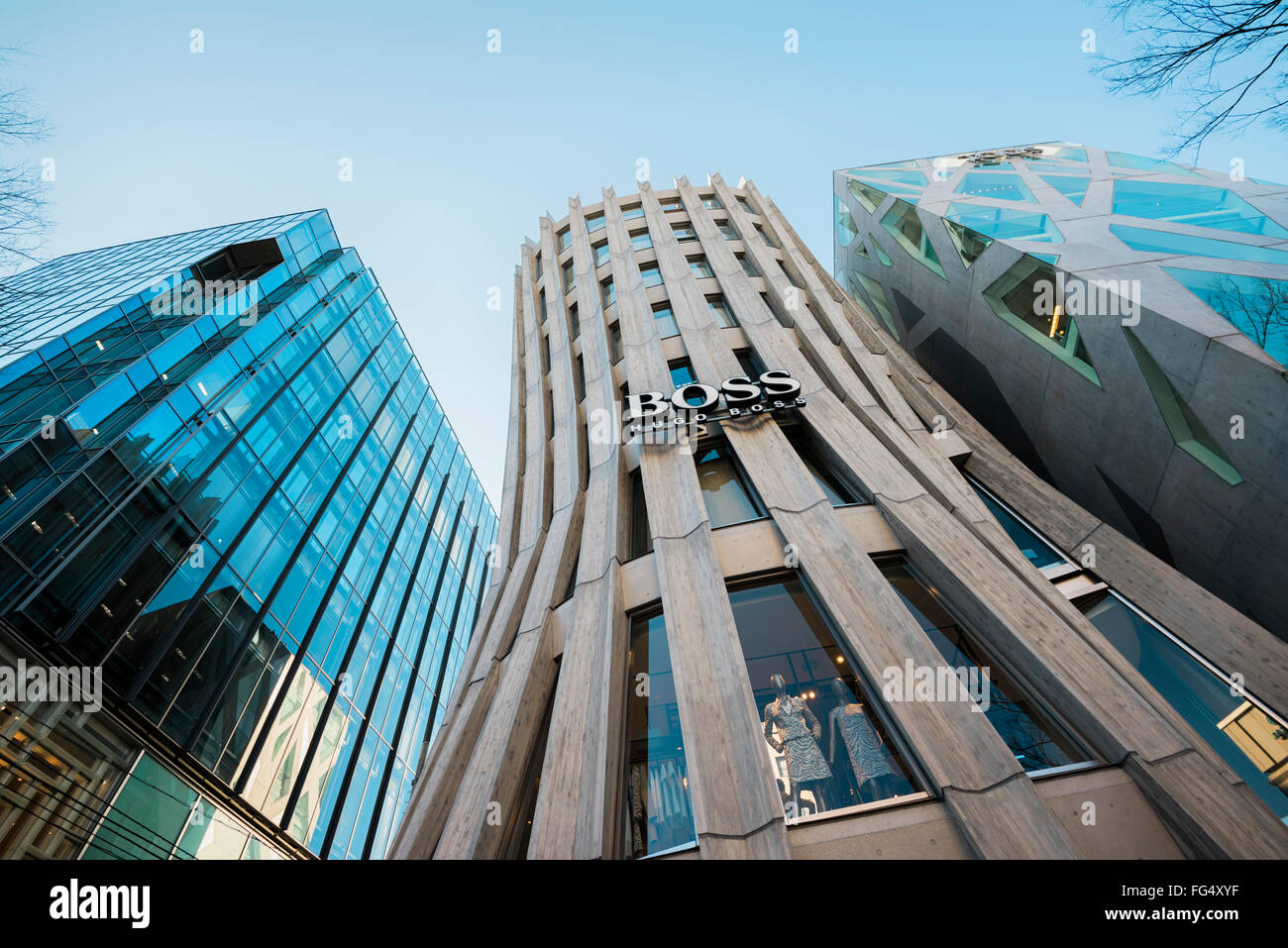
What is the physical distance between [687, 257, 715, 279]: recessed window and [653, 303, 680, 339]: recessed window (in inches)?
84.3

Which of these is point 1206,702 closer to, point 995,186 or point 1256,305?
point 1256,305

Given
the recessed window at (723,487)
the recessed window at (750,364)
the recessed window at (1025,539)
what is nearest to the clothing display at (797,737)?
→ the recessed window at (723,487)

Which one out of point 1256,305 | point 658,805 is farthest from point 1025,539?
point 658,805

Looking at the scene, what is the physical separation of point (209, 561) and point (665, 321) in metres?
16.1

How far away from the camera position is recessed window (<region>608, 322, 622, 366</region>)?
16.2 meters

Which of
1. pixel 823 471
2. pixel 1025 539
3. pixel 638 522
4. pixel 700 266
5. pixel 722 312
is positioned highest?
pixel 700 266

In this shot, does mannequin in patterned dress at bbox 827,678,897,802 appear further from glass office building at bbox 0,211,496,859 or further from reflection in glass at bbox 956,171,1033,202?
reflection in glass at bbox 956,171,1033,202

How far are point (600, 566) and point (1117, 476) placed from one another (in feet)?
35.8

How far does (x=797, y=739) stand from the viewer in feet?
22.4

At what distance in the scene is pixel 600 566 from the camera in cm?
973

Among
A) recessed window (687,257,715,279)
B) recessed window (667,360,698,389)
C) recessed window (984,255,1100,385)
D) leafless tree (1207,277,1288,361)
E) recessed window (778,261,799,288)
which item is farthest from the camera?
recessed window (687,257,715,279)

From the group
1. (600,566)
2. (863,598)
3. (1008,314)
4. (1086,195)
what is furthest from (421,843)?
(1086,195)

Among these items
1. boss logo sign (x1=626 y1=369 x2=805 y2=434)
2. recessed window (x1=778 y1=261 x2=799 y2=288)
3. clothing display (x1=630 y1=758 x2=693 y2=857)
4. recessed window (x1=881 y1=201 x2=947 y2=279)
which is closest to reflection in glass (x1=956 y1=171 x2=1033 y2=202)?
recessed window (x1=881 y1=201 x2=947 y2=279)
